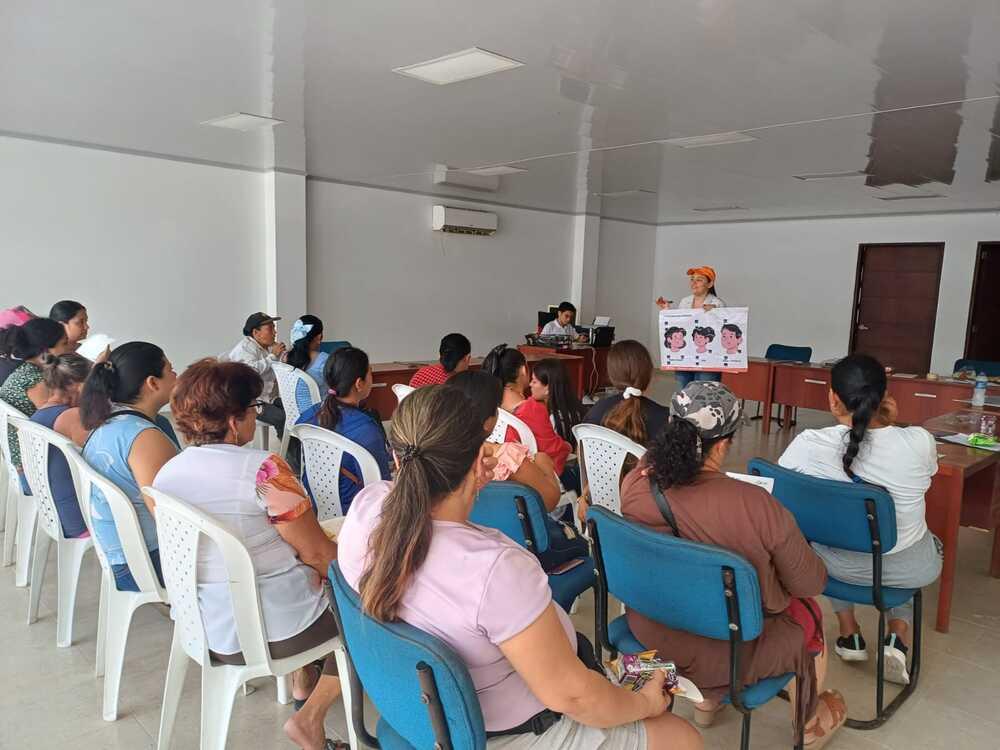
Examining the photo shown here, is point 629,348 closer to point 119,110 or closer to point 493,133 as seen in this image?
point 493,133

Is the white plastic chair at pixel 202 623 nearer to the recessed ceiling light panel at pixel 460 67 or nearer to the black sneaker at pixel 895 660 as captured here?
the black sneaker at pixel 895 660

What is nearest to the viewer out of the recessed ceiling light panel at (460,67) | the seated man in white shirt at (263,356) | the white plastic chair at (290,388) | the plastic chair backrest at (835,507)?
the plastic chair backrest at (835,507)

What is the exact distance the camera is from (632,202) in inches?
382

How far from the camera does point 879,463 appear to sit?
2307 millimetres

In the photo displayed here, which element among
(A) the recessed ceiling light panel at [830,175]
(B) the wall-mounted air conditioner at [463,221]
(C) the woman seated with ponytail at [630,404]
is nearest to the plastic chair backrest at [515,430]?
(C) the woman seated with ponytail at [630,404]

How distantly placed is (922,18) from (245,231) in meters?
6.58

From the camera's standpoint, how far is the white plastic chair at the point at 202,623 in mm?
1618

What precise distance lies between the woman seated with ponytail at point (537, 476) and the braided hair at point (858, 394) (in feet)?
3.33

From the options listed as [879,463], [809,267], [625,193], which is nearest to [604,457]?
[879,463]

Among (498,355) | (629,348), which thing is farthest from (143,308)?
(629,348)

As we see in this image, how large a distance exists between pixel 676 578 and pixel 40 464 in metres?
2.26

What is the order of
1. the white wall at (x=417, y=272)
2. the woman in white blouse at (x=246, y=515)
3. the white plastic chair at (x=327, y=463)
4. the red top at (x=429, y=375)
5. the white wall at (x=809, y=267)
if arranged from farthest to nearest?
1. the white wall at (x=809, y=267)
2. the white wall at (x=417, y=272)
3. the red top at (x=429, y=375)
4. the white plastic chair at (x=327, y=463)
5. the woman in white blouse at (x=246, y=515)

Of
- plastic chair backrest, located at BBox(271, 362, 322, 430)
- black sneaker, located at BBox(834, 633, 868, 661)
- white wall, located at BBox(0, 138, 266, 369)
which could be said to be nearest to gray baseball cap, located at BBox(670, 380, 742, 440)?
black sneaker, located at BBox(834, 633, 868, 661)

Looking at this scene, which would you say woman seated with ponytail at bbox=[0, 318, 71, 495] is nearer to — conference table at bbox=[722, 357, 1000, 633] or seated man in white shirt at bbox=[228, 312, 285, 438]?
seated man in white shirt at bbox=[228, 312, 285, 438]
